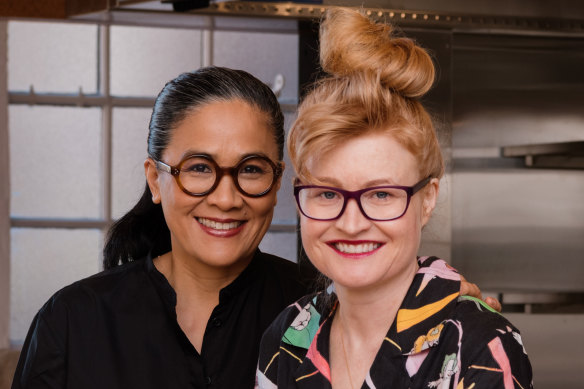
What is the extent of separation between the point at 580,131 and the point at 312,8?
51.6 inches

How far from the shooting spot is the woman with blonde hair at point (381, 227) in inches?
55.8

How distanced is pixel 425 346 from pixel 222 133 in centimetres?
70

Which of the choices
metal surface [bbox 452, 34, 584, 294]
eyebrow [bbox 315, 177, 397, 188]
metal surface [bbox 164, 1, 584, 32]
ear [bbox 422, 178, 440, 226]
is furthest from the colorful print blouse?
metal surface [bbox 452, 34, 584, 294]

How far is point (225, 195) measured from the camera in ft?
6.00

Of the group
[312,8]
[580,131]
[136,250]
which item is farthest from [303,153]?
[580,131]

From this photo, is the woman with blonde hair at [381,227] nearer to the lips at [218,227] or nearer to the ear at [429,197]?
the ear at [429,197]

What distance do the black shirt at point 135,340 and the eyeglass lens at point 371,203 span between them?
616 mm

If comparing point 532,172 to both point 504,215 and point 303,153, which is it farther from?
point 303,153

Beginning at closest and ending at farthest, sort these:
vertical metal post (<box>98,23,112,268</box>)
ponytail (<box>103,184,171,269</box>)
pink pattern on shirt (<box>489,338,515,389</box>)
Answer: pink pattern on shirt (<box>489,338,515,389</box>)
ponytail (<box>103,184,171,269</box>)
vertical metal post (<box>98,23,112,268</box>)

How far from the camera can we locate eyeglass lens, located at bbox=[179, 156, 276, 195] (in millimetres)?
1843

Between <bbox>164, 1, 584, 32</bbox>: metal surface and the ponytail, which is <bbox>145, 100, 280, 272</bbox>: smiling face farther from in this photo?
<bbox>164, 1, 584, 32</bbox>: metal surface

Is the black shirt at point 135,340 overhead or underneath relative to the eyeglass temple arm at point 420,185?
underneath

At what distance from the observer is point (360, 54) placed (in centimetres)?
152

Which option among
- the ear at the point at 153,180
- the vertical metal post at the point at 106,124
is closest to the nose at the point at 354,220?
the ear at the point at 153,180
